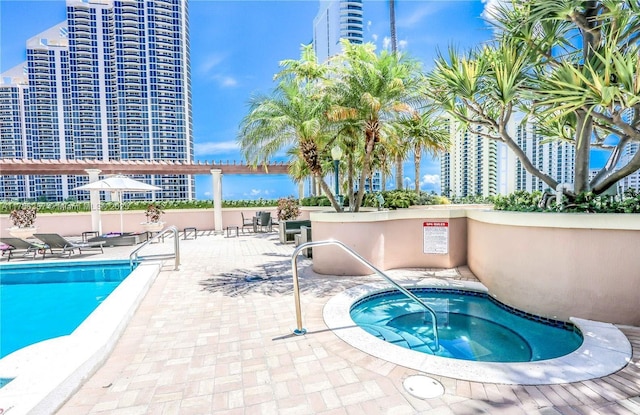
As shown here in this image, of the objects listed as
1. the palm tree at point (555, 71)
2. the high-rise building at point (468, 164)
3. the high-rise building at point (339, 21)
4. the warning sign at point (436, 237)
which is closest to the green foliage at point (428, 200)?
the warning sign at point (436, 237)

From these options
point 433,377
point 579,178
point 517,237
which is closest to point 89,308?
point 433,377

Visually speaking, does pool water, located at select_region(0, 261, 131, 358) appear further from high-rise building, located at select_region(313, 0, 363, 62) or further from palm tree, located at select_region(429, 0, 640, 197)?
high-rise building, located at select_region(313, 0, 363, 62)

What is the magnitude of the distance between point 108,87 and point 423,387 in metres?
95.0

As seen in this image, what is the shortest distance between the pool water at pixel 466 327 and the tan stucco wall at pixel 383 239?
139 cm

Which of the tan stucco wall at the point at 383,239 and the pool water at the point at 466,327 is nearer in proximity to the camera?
the pool water at the point at 466,327

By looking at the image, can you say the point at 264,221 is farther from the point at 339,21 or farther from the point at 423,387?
the point at 339,21

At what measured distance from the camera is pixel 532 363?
10.1 feet

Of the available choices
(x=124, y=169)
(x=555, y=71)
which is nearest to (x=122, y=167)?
(x=124, y=169)

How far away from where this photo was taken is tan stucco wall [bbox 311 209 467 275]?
Result: 6.97 meters

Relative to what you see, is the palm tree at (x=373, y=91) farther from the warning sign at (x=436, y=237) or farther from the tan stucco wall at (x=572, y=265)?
the tan stucco wall at (x=572, y=265)

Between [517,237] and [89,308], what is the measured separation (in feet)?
27.7

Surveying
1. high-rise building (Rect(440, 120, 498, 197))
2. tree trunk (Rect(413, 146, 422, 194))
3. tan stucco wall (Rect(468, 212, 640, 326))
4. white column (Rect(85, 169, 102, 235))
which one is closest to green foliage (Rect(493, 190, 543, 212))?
tan stucco wall (Rect(468, 212, 640, 326))

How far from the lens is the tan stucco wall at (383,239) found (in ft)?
22.9

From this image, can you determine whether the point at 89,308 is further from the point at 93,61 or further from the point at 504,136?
the point at 93,61
